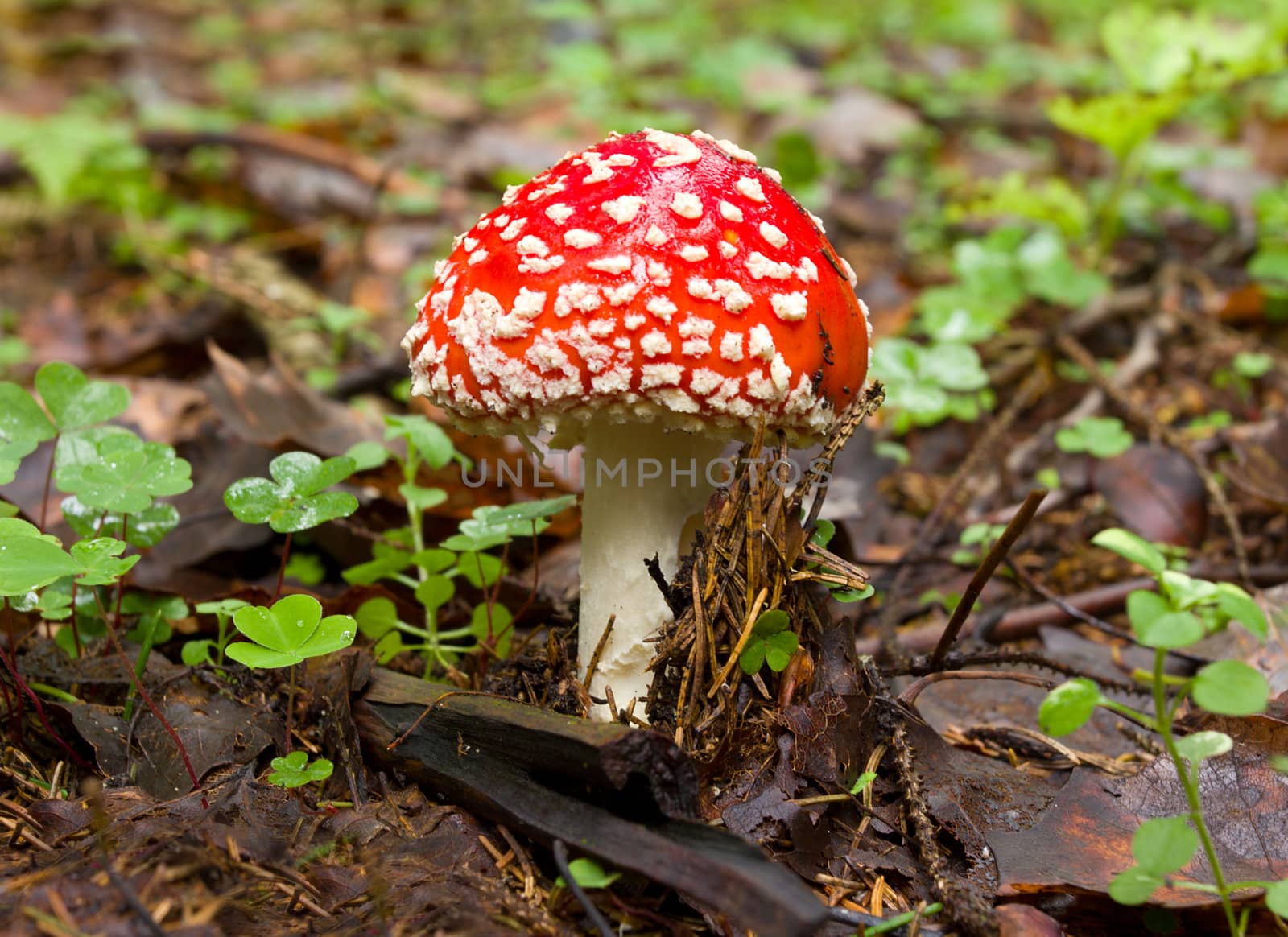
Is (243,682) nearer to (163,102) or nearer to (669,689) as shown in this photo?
(669,689)

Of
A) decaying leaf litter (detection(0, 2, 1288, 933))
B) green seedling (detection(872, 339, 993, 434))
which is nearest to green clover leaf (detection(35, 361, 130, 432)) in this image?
decaying leaf litter (detection(0, 2, 1288, 933))

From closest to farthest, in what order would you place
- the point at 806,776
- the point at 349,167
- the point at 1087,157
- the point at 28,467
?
the point at 806,776
the point at 28,467
the point at 349,167
the point at 1087,157

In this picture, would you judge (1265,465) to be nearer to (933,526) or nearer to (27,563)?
(933,526)

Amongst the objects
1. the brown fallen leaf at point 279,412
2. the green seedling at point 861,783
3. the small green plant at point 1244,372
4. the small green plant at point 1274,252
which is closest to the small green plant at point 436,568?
the brown fallen leaf at point 279,412

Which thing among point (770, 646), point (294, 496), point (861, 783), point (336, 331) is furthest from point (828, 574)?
point (336, 331)

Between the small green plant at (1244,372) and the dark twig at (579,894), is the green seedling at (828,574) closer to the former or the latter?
the dark twig at (579,894)

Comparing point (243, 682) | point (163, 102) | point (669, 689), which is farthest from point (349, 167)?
point (669, 689)
